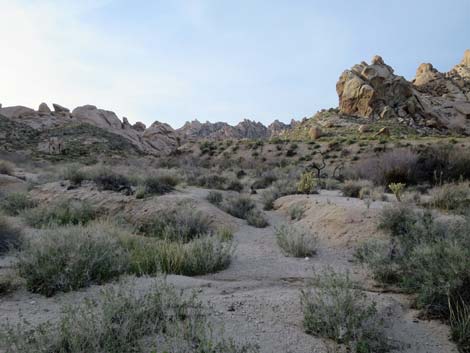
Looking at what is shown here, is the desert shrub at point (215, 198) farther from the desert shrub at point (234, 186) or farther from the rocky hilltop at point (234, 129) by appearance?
the rocky hilltop at point (234, 129)

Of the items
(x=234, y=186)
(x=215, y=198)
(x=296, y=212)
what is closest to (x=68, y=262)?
(x=296, y=212)

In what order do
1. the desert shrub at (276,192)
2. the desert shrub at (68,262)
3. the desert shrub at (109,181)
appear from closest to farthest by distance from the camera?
the desert shrub at (68,262)
the desert shrub at (109,181)
the desert shrub at (276,192)

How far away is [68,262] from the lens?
3.92 meters

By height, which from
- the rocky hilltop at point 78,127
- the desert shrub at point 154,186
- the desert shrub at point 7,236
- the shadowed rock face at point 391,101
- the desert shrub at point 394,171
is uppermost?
the shadowed rock face at point 391,101

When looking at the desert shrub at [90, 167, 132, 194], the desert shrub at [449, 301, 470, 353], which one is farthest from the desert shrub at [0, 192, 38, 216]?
the desert shrub at [449, 301, 470, 353]

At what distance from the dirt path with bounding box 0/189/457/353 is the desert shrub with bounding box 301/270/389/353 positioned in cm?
13

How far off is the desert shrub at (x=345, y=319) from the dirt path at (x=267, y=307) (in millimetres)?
134

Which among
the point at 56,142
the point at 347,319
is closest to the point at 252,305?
the point at 347,319

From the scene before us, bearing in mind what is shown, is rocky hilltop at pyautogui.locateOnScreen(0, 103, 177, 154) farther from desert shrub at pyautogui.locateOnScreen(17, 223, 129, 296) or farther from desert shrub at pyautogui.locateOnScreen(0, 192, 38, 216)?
desert shrub at pyautogui.locateOnScreen(17, 223, 129, 296)

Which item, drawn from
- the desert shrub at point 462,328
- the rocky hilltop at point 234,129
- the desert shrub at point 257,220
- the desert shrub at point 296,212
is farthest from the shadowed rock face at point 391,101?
the desert shrub at point 462,328

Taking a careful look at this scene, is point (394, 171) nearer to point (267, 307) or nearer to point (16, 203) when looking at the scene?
point (267, 307)

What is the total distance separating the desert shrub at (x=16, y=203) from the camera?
8617 mm

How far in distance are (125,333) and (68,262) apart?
1863mm

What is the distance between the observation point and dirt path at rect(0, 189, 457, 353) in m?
2.87
